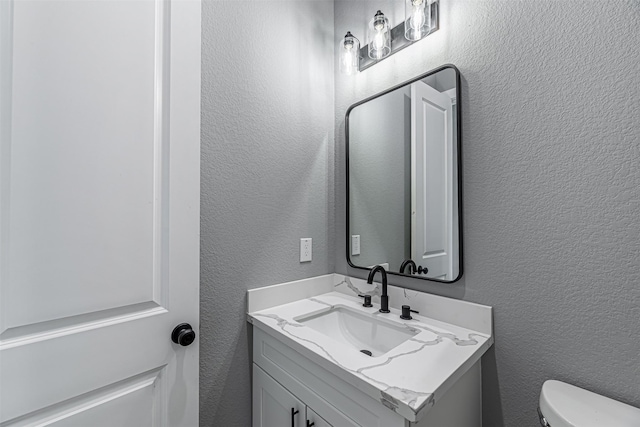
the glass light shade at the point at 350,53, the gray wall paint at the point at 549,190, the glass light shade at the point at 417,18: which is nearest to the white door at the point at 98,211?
the glass light shade at the point at 350,53

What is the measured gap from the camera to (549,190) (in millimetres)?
873

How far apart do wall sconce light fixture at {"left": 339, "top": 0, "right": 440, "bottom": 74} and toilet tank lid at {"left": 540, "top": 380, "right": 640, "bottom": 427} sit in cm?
131

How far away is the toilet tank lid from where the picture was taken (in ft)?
2.22

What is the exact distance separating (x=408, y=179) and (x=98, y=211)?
1.11m

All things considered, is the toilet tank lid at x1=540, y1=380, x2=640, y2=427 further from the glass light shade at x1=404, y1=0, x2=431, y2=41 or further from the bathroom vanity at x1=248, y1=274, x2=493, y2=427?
the glass light shade at x1=404, y1=0, x2=431, y2=41

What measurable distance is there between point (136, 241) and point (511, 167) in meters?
1.22

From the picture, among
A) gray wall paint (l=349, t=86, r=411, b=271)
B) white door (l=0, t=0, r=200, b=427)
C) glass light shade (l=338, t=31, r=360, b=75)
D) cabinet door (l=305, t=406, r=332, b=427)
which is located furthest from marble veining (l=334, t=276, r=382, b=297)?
glass light shade (l=338, t=31, r=360, b=75)

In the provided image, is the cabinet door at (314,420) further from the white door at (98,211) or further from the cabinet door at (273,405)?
the white door at (98,211)

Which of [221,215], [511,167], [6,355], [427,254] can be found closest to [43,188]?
[6,355]

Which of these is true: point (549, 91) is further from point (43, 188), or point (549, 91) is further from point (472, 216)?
point (43, 188)

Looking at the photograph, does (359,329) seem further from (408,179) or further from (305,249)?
(408,179)

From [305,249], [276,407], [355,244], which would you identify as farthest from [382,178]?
[276,407]

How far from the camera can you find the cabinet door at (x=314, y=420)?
86cm

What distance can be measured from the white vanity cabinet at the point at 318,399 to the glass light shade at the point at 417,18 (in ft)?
4.25
